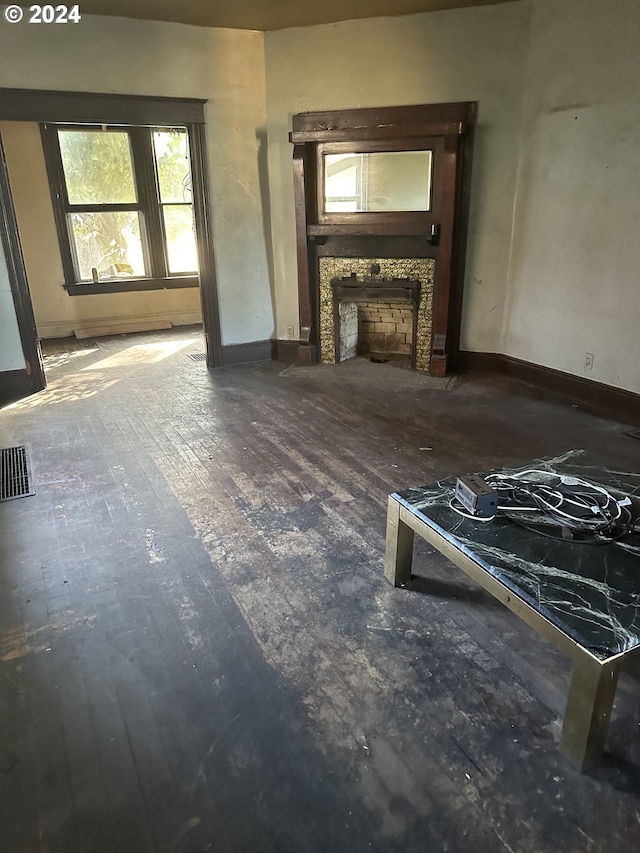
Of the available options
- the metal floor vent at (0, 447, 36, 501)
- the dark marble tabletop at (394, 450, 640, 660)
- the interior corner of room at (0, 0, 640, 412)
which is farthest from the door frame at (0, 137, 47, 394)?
the dark marble tabletop at (394, 450, 640, 660)

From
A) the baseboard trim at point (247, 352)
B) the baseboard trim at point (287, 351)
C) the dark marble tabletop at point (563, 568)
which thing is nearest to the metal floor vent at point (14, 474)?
the dark marble tabletop at point (563, 568)

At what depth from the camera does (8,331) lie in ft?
14.8

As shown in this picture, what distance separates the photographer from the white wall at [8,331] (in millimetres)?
4402

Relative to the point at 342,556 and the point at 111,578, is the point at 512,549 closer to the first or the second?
the point at 342,556

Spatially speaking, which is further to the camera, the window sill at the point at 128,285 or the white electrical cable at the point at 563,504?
the window sill at the point at 128,285

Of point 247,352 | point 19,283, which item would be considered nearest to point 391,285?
point 247,352

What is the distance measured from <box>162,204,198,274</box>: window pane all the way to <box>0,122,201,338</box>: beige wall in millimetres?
337

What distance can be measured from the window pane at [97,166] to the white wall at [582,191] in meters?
4.61

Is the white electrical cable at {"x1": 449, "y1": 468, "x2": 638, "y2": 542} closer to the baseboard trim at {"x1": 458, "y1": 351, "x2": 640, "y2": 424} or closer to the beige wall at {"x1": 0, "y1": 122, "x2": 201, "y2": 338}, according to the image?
the baseboard trim at {"x1": 458, "y1": 351, "x2": 640, "y2": 424}

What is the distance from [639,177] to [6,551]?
416 cm

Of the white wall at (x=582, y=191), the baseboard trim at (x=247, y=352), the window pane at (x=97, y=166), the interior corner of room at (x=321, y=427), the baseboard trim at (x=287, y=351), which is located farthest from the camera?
the window pane at (x=97, y=166)

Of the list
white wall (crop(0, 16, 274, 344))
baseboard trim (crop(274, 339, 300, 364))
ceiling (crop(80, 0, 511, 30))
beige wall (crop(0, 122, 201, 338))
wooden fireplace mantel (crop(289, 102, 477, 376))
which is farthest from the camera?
beige wall (crop(0, 122, 201, 338))

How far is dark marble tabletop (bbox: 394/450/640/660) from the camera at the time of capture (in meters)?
1.50

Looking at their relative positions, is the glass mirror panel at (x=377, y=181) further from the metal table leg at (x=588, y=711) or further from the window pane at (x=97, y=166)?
the metal table leg at (x=588, y=711)
